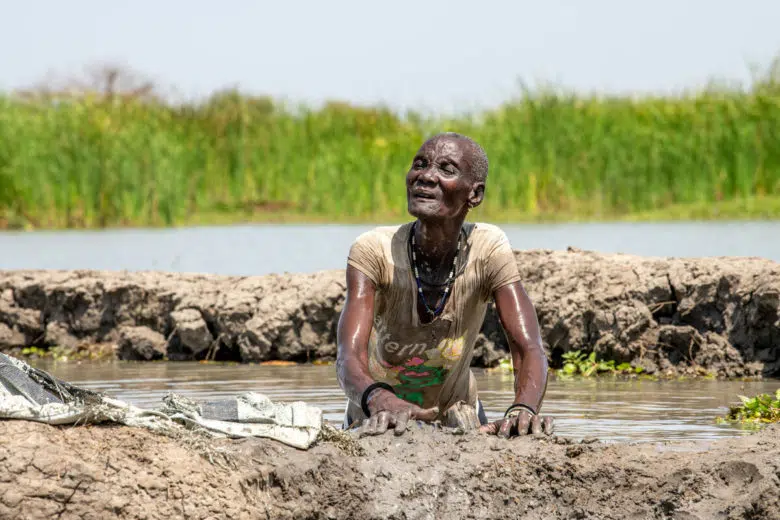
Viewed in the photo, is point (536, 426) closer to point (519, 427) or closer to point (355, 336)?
point (519, 427)

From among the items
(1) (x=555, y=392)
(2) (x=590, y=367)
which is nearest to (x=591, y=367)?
(2) (x=590, y=367)

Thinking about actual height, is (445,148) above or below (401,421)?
above

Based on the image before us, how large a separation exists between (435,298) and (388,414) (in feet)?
2.36

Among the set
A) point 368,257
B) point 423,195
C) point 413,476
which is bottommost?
point 413,476

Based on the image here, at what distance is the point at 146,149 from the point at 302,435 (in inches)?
556

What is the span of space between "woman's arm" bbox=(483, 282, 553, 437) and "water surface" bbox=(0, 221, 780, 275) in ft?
24.2

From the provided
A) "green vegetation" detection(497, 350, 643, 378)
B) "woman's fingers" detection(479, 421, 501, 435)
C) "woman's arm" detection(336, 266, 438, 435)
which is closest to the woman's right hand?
"woman's arm" detection(336, 266, 438, 435)

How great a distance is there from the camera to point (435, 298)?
5.26 m

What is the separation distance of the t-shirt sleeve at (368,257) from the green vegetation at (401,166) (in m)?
12.0

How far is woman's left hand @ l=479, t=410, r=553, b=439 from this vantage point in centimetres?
475

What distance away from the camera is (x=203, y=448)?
14.1ft

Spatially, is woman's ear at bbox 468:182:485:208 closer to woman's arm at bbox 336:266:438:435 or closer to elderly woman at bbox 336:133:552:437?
elderly woman at bbox 336:133:552:437

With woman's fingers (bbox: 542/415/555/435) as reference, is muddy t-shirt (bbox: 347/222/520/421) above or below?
above

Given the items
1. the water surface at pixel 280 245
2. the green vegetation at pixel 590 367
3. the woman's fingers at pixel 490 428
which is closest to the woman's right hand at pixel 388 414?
the woman's fingers at pixel 490 428
